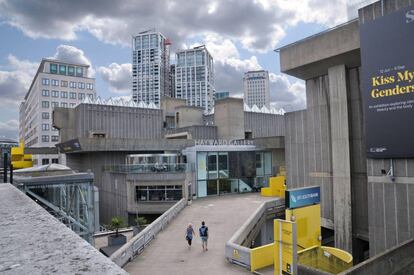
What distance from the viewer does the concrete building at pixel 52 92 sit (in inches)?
3568

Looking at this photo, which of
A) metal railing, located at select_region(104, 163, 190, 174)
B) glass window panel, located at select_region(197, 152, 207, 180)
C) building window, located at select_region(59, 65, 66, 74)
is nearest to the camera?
metal railing, located at select_region(104, 163, 190, 174)

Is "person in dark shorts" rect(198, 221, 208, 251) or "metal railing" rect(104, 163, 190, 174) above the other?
"metal railing" rect(104, 163, 190, 174)

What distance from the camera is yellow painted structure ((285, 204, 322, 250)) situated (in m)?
15.5

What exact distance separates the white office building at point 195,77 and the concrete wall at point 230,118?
342 feet

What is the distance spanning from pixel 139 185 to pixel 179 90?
435ft

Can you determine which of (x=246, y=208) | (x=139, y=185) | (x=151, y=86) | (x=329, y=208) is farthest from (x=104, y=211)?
A: (x=151, y=86)

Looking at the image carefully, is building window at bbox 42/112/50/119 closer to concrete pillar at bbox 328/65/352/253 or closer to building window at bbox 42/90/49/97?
building window at bbox 42/90/49/97

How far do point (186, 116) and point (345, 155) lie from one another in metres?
36.9

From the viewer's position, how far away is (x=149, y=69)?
6329 inches

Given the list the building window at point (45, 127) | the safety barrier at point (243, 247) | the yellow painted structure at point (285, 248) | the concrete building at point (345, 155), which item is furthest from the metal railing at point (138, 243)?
the building window at point (45, 127)

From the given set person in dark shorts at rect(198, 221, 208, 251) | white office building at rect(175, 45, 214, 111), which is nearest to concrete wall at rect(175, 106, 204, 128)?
person in dark shorts at rect(198, 221, 208, 251)

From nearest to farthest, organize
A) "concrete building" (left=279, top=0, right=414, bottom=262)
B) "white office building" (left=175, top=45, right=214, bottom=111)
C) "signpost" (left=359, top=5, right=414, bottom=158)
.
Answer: "signpost" (left=359, top=5, right=414, bottom=158)
"concrete building" (left=279, top=0, right=414, bottom=262)
"white office building" (left=175, top=45, right=214, bottom=111)

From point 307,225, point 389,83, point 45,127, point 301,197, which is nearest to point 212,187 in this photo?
point 307,225

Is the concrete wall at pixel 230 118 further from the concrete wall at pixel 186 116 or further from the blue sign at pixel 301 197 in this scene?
the blue sign at pixel 301 197
